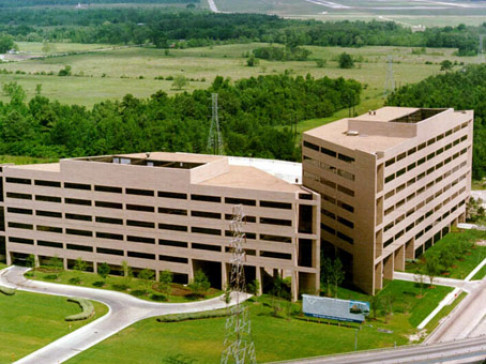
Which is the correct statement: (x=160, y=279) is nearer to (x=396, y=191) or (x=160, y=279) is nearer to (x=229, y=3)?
(x=396, y=191)

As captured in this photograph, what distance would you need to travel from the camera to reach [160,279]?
58250mm

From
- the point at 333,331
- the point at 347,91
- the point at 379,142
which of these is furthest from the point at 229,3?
the point at 333,331


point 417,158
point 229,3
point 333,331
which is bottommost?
point 333,331

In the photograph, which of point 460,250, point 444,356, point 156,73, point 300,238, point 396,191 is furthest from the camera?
point 156,73

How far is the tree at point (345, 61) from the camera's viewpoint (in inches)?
6496

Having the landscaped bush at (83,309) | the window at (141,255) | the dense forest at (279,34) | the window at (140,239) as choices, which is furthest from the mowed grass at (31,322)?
the dense forest at (279,34)

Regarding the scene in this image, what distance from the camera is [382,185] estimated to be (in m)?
57.6

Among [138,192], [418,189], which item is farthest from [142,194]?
[418,189]

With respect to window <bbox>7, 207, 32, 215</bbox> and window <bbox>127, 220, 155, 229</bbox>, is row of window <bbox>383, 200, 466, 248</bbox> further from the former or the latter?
window <bbox>7, 207, 32, 215</bbox>

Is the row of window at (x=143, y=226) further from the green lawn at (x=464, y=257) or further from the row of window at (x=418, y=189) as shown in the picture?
the green lawn at (x=464, y=257)

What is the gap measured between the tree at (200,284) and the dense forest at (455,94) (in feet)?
173

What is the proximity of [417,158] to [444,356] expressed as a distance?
23.8 metres

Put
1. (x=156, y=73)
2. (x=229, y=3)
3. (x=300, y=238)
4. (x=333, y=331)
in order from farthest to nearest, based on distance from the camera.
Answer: (x=229, y=3), (x=156, y=73), (x=300, y=238), (x=333, y=331)

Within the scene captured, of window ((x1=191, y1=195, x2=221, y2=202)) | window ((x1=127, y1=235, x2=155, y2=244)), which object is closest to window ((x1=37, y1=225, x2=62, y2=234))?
window ((x1=127, y1=235, x2=155, y2=244))
